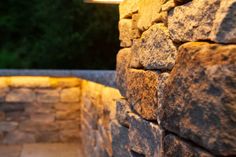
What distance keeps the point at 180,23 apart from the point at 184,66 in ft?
0.52

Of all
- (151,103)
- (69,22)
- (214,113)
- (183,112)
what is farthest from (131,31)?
(69,22)

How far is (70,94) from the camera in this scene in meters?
4.84

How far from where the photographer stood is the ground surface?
436 centimetres

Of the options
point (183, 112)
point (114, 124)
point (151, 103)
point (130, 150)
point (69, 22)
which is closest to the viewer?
point (183, 112)

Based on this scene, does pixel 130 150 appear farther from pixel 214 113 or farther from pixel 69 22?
pixel 69 22

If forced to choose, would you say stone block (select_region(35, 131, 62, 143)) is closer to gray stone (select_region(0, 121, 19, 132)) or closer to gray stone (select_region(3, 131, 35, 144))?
gray stone (select_region(3, 131, 35, 144))

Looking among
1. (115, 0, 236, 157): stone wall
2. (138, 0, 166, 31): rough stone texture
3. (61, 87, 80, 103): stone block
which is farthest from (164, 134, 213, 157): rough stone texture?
(61, 87, 80, 103): stone block

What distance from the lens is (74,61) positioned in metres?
8.20

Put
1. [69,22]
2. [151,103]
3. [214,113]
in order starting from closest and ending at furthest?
[214,113] → [151,103] → [69,22]

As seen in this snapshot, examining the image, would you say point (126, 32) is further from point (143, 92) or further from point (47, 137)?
point (47, 137)

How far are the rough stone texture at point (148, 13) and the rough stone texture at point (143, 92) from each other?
195 millimetres

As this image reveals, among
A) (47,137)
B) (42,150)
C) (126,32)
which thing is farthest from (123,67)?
(47,137)

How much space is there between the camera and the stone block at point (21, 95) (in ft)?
15.6

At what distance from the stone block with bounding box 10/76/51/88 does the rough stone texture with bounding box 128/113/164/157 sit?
10.3 ft
